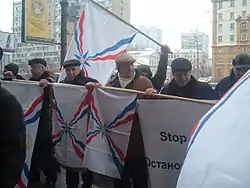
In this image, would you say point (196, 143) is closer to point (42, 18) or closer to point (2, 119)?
point (2, 119)

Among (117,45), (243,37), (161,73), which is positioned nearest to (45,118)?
(161,73)

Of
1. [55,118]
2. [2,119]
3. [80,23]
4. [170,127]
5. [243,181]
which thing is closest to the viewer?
[243,181]

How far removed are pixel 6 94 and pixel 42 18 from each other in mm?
16620

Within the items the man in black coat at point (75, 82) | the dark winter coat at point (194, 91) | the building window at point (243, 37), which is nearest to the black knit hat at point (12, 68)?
the man in black coat at point (75, 82)

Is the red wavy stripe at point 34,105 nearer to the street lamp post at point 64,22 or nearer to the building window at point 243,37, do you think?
the street lamp post at point 64,22

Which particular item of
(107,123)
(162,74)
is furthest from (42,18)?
(107,123)

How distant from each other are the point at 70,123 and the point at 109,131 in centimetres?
64

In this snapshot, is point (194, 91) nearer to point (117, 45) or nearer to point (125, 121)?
point (125, 121)

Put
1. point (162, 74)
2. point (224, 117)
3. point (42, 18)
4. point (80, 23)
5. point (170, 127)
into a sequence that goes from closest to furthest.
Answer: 1. point (224, 117)
2. point (170, 127)
3. point (162, 74)
4. point (80, 23)
5. point (42, 18)

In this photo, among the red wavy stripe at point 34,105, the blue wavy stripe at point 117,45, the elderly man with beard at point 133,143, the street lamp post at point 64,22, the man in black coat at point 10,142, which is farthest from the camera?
the street lamp post at point 64,22

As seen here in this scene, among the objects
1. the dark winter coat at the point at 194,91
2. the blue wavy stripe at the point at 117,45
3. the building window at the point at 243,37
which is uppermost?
the building window at the point at 243,37

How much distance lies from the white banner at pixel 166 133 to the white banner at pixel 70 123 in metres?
0.88

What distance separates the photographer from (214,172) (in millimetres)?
1438

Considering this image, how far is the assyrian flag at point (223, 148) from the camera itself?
4.53 ft
